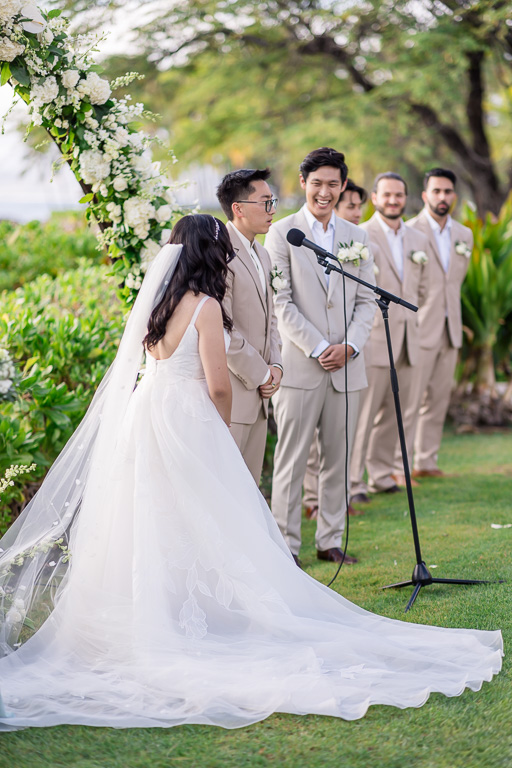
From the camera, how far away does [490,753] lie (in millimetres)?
2877

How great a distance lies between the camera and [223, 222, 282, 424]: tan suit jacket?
4.45 m

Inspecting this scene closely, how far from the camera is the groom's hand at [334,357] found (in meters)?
5.03

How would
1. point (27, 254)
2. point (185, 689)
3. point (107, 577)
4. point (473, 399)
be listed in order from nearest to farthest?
point (185, 689), point (107, 577), point (473, 399), point (27, 254)

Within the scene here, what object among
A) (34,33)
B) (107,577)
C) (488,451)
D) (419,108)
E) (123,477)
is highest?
(419,108)

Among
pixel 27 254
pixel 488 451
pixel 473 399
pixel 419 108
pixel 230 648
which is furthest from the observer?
pixel 419 108

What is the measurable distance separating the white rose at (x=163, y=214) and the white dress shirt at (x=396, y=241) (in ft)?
8.12

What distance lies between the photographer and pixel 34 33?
14.7 ft

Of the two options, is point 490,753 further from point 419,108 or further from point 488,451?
point 419,108

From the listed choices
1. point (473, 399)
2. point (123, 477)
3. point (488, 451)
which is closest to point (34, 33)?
point (123, 477)

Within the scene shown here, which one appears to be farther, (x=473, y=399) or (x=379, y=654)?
(x=473, y=399)

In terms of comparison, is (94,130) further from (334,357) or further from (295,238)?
(334,357)

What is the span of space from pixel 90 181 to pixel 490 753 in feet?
11.8

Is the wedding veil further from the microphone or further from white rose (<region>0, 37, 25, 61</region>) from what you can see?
white rose (<region>0, 37, 25, 61</region>)

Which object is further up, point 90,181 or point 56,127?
point 56,127
